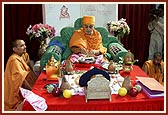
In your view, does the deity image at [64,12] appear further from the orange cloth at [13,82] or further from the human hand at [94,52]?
the orange cloth at [13,82]

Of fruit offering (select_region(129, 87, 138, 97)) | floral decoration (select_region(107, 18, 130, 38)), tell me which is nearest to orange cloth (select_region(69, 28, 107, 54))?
floral decoration (select_region(107, 18, 130, 38))

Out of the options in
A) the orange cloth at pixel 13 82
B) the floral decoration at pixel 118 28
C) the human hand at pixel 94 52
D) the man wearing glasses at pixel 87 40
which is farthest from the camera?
the floral decoration at pixel 118 28

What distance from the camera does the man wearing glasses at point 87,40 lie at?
3.87 metres

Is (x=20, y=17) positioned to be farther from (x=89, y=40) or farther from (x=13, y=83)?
(x=13, y=83)

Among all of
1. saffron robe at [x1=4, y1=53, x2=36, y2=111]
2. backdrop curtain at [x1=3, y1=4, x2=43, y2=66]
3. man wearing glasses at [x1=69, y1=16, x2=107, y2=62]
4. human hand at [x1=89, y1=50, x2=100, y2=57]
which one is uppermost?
backdrop curtain at [x1=3, y1=4, x2=43, y2=66]

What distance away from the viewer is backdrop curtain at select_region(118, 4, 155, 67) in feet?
16.9

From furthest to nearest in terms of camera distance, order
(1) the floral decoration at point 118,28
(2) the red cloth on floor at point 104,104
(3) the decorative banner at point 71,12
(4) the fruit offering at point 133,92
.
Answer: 1. (3) the decorative banner at point 71,12
2. (1) the floral decoration at point 118,28
3. (4) the fruit offering at point 133,92
4. (2) the red cloth on floor at point 104,104

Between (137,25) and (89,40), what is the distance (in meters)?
1.49

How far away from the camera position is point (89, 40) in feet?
13.3

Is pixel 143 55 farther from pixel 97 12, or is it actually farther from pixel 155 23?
pixel 97 12

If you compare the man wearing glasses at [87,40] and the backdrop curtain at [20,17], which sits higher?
the backdrop curtain at [20,17]

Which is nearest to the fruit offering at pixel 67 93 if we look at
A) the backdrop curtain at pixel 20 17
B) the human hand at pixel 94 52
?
the human hand at pixel 94 52

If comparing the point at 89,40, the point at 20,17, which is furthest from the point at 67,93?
the point at 20,17

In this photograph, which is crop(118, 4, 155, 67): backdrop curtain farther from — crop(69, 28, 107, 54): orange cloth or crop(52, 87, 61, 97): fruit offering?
crop(52, 87, 61, 97): fruit offering
